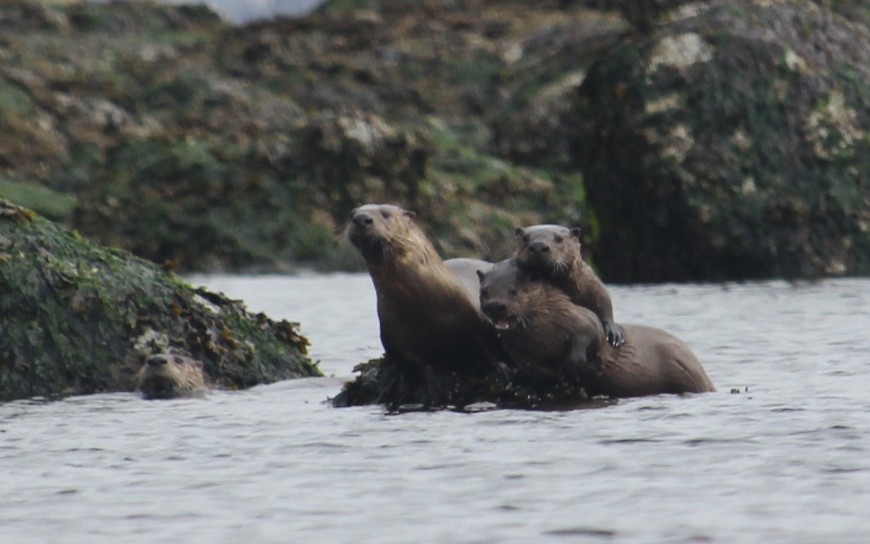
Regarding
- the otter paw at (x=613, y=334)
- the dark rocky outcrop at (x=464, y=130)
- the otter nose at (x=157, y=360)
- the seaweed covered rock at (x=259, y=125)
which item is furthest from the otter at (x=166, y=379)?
the seaweed covered rock at (x=259, y=125)

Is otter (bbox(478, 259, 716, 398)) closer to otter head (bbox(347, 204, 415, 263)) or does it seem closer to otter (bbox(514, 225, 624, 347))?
otter (bbox(514, 225, 624, 347))

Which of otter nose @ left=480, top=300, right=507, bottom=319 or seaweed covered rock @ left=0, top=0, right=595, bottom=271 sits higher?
seaweed covered rock @ left=0, top=0, right=595, bottom=271

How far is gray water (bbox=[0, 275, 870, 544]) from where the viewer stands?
6.76m

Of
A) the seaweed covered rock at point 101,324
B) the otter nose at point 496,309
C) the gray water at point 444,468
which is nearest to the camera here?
the gray water at point 444,468

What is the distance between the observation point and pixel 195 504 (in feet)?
24.1

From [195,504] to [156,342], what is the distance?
5064mm

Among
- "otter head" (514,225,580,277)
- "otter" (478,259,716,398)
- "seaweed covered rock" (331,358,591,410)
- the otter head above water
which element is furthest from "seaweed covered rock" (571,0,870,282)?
the otter head above water

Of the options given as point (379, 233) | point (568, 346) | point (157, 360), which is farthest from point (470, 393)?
point (157, 360)

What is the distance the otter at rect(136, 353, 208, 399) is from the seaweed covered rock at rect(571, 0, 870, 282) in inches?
463

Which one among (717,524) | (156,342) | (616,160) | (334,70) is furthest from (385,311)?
(334,70)

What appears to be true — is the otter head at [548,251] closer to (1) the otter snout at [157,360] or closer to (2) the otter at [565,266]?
(2) the otter at [565,266]

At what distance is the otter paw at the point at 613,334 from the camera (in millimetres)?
10117

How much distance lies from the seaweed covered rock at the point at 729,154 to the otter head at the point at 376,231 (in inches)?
500

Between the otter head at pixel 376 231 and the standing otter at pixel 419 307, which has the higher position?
the otter head at pixel 376 231
